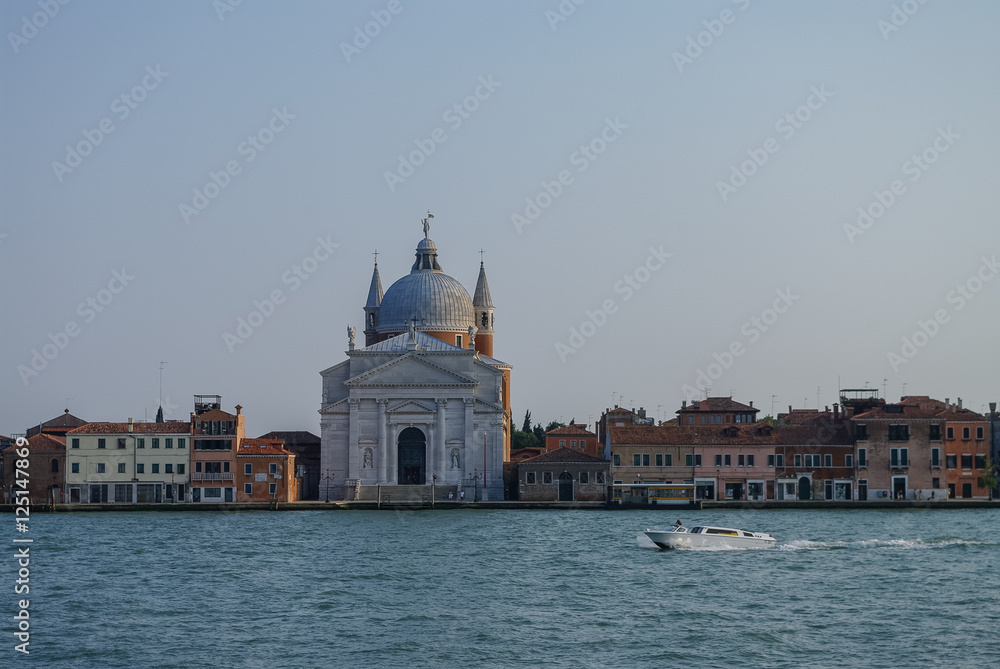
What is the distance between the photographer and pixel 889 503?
64.8 m

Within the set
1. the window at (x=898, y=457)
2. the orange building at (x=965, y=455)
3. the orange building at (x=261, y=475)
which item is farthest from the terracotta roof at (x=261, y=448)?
the orange building at (x=965, y=455)

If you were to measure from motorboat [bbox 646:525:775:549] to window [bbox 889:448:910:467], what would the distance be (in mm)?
25947

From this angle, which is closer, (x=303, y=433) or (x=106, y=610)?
(x=106, y=610)

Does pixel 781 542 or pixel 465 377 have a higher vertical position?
pixel 465 377

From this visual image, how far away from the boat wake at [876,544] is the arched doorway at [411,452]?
28163 mm

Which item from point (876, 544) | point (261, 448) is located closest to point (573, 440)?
point (261, 448)

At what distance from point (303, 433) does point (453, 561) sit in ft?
123

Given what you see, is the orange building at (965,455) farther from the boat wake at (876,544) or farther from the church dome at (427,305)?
the church dome at (427,305)

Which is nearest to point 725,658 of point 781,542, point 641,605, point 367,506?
point 641,605

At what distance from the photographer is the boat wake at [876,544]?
42.5 metres

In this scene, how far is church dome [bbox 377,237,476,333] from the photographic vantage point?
254 feet

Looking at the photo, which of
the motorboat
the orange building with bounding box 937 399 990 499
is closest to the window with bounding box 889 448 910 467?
the orange building with bounding box 937 399 990 499

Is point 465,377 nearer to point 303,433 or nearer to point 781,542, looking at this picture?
point 303,433

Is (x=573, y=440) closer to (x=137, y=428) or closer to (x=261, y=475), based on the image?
(x=261, y=475)
